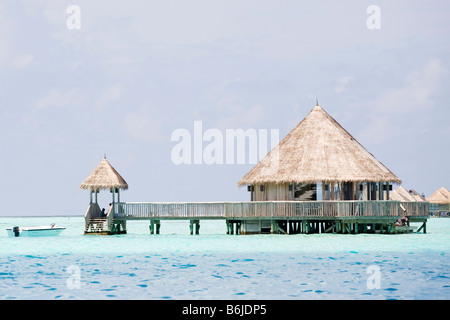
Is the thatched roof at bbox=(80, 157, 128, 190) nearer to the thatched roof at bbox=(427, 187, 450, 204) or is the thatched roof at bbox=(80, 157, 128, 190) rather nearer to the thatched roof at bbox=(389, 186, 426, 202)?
the thatched roof at bbox=(389, 186, 426, 202)

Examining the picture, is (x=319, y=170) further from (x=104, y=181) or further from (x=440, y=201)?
(x=440, y=201)

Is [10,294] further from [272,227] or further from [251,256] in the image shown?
[272,227]

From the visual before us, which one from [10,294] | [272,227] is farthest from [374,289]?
[272,227]

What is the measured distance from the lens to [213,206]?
43.5 metres

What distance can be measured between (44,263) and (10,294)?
8988 mm

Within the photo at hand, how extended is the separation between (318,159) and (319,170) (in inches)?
40.8

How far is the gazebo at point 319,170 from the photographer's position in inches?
1677

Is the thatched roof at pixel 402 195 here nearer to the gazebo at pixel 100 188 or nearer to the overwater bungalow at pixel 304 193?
the overwater bungalow at pixel 304 193

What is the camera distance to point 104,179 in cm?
4600

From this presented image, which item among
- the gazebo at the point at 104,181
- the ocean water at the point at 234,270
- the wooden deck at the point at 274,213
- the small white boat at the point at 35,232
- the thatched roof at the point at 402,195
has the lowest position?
the ocean water at the point at 234,270

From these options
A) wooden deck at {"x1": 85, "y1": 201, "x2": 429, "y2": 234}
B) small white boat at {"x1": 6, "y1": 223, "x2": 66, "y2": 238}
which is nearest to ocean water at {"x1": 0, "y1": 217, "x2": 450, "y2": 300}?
wooden deck at {"x1": 85, "y1": 201, "x2": 429, "y2": 234}

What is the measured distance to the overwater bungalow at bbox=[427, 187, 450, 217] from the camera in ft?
331

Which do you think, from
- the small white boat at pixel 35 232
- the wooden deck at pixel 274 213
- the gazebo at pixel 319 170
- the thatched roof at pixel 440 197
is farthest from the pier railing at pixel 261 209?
the thatched roof at pixel 440 197
